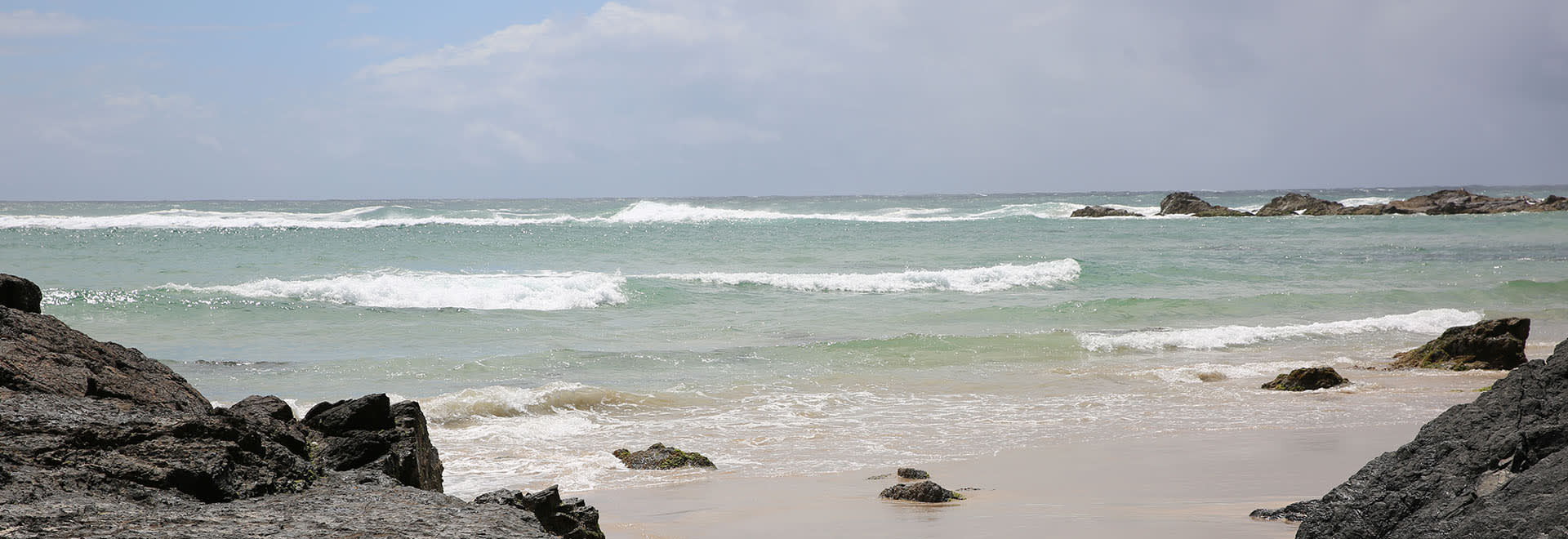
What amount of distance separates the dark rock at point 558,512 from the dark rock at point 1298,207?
5440 centimetres

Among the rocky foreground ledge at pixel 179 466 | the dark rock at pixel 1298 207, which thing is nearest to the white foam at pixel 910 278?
the rocky foreground ledge at pixel 179 466

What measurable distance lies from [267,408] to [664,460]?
3.28 meters

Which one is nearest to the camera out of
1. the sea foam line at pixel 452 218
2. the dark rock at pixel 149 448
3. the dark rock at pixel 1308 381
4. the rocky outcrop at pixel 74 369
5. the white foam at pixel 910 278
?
the dark rock at pixel 149 448

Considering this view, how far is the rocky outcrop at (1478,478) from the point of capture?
2.45 metres

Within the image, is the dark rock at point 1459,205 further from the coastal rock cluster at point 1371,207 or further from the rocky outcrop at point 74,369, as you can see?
the rocky outcrop at point 74,369

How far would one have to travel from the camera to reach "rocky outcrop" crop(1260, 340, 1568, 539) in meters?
2.45

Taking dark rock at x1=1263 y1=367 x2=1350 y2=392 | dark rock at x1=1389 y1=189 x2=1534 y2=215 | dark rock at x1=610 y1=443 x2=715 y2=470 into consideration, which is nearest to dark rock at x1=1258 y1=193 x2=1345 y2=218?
dark rock at x1=1389 y1=189 x2=1534 y2=215

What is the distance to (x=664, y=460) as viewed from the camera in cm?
650

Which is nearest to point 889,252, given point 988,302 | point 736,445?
point 988,302

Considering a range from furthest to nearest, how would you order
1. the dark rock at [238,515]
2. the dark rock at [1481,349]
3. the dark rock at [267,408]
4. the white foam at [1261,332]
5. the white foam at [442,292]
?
1. the white foam at [442,292]
2. the white foam at [1261,332]
3. the dark rock at [1481,349]
4. the dark rock at [267,408]
5. the dark rock at [238,515]

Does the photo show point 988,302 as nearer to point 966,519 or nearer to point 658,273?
point 658,273

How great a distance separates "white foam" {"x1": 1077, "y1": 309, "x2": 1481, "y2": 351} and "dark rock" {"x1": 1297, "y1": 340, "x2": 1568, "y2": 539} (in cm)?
941

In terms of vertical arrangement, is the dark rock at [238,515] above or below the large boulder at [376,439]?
above

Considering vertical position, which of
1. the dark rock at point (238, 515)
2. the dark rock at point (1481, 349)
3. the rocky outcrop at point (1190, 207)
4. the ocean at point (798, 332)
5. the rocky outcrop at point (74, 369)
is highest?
the rocky outcrop at point (1190, 207)
